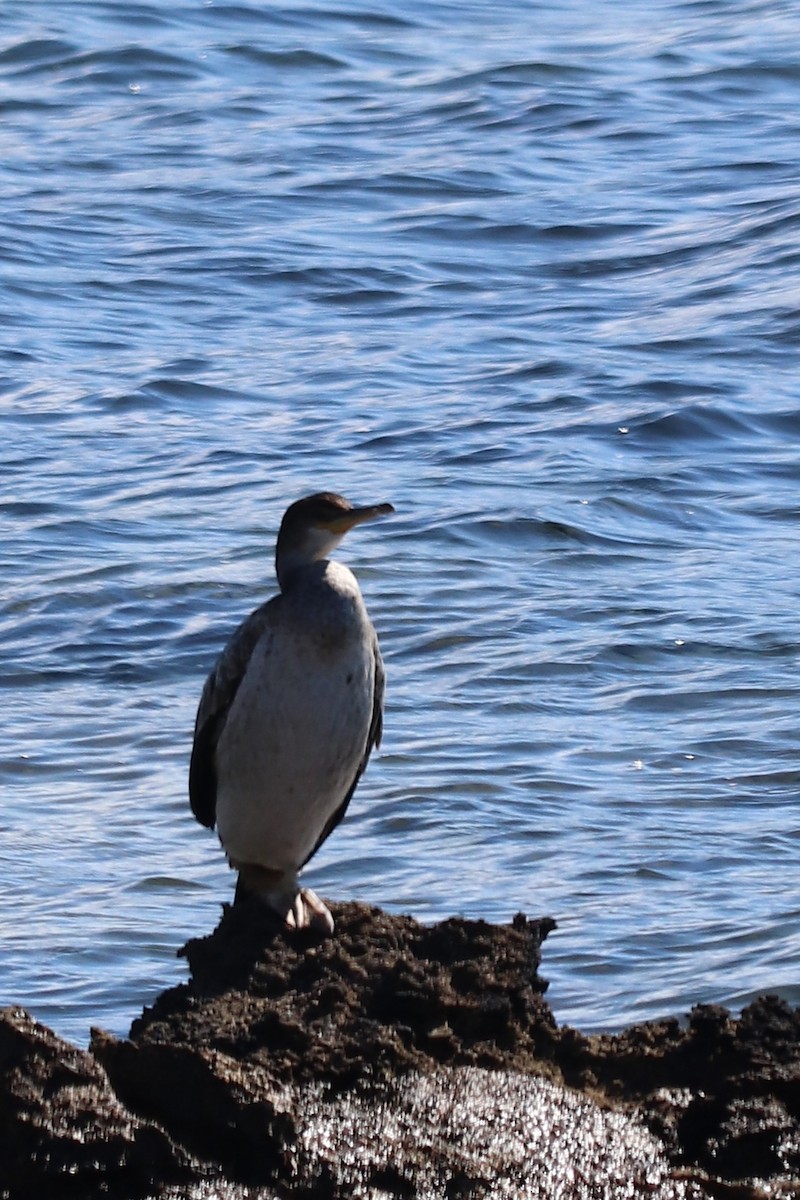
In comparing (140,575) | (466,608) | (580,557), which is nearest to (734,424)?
(580,557)

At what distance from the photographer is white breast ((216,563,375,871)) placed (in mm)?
5703

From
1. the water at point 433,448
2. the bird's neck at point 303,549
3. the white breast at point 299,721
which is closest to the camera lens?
the white breast at point 299,721

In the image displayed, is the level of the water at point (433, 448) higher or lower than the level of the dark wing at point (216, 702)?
Answer: lower

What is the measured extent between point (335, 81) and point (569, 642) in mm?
10275

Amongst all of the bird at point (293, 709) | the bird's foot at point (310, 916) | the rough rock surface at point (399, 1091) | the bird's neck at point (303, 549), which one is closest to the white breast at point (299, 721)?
the bird at point (293, 709)

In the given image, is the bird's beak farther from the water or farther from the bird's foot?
the water

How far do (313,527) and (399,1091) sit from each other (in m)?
2.01

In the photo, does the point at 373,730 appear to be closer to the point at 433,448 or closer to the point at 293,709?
the point at 293,709

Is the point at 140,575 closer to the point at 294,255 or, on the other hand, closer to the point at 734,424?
the point at 734,424

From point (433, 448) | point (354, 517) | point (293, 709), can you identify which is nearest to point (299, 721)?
point (293, 709)

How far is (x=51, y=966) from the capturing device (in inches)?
265

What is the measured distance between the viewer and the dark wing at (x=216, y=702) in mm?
5887

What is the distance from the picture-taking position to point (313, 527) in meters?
6.01

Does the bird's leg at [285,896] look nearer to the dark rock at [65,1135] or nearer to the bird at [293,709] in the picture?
the bird at [293,709]
